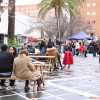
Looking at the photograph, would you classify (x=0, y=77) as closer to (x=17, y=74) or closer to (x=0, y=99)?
(x=17, y=74)

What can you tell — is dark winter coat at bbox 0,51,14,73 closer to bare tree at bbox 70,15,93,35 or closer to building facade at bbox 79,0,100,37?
bare tree at bbox 70,15,93,35

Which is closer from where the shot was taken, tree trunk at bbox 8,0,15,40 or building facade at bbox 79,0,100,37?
tree trunk at bbox 8,0,15,40

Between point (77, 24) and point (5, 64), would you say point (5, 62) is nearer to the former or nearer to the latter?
point (5, 64)

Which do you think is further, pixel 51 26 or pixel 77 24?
pixel 77 24

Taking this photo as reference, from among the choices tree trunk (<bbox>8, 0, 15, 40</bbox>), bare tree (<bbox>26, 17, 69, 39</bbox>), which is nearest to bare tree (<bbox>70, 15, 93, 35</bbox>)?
bare tree (<bbox>26, 17, 69, 39</bbox>)

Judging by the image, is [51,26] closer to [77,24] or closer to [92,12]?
[77,24]

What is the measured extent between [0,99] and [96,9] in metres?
89.4

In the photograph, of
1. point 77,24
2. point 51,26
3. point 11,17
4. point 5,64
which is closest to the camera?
point 5,64

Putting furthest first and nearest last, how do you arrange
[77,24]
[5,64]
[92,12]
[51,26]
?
[92,12]
[77,24]
[51,26]
[5,64]

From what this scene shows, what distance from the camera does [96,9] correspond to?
92938mm

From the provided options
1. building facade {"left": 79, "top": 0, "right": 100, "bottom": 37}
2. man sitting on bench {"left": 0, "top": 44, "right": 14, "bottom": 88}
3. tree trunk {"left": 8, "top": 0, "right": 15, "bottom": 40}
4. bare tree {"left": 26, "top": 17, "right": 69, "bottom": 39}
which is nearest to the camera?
man sitting on bench {"left": 0, "top": 44, "right": 14, "bottom": 88}

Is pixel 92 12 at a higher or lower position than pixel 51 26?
higher

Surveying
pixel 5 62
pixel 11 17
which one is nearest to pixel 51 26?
pixel 11 17

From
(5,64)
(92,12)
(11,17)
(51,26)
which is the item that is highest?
(92,12)
